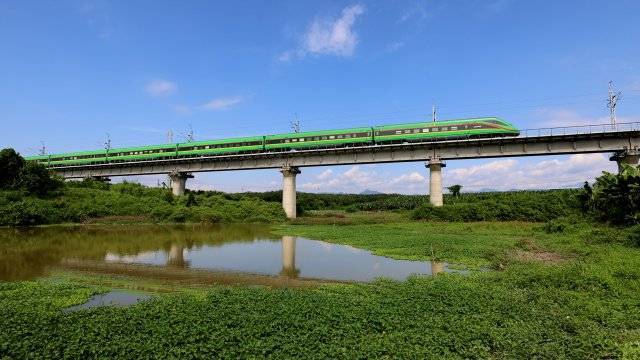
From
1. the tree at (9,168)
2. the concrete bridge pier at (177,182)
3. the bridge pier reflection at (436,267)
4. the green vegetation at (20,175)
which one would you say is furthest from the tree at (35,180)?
the bridge pier reflection at (436,267)

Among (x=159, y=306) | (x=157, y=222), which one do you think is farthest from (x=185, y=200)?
(x=159, y=306)

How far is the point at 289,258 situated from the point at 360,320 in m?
12.7

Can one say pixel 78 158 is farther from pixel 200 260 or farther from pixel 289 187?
pixel 200 260

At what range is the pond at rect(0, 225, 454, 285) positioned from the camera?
16.4m

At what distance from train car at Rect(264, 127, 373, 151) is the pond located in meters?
18.5

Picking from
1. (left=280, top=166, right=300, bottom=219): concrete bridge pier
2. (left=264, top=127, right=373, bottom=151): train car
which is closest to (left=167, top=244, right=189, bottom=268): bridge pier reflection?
(left=264, top=127, right=373, bottom=151): train car

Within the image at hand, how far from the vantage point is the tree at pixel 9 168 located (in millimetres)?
43438

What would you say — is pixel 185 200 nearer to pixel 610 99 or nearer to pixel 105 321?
pixel 105 321

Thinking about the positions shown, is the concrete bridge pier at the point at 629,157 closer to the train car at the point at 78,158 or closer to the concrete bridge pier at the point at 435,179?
the concrete bridge pier at the point at 435,179

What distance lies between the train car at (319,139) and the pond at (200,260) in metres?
18.5

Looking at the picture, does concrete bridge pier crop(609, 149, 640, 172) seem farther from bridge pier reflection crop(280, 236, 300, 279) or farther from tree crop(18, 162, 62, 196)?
tree crop(18, 162, 62, 196)

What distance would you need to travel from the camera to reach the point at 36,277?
1545cm

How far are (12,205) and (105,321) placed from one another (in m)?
39.0

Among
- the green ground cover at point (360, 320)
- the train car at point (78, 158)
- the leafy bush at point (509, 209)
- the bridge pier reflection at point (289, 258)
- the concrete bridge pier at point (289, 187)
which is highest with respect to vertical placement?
the train car at point (78, 158)
